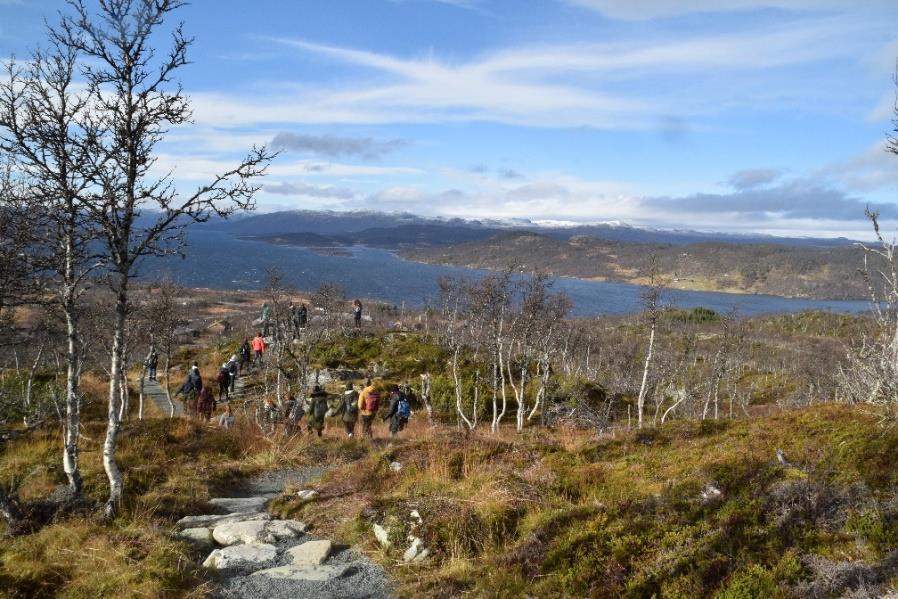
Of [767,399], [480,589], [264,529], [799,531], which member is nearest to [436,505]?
[480,589]

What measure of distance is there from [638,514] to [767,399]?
10838 cm

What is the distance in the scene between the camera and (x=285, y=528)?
934 centimetres

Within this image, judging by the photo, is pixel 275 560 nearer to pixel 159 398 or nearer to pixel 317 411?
pixel 317 411

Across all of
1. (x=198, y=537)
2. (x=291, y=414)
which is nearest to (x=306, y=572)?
(x=198, y=537)

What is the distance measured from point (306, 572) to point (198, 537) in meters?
2.36

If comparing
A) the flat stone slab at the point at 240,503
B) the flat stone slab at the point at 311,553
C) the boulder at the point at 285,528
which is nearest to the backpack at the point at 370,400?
the flat stone slab at the point at 240,503

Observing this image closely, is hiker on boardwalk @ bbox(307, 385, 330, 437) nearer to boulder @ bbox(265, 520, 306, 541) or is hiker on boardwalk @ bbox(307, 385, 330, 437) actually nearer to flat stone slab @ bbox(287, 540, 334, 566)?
boulder @ bbox(265, 520, 306, 541)

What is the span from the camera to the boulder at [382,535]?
851 centimetres

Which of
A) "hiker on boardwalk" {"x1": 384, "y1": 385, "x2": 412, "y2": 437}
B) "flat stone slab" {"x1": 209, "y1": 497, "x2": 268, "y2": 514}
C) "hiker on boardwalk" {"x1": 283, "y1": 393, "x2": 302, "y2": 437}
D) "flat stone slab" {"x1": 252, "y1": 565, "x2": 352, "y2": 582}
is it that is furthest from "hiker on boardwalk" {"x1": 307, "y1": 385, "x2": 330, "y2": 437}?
"flat stone slab" {"x1": 252, "y1": 565, "x2": 352, "y2": 582}

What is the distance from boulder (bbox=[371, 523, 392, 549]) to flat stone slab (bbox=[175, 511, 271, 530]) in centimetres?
238

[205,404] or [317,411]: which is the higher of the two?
[317,411]

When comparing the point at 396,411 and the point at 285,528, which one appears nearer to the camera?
the point at 285,528

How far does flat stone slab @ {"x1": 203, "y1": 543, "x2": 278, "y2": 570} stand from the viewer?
313 inches

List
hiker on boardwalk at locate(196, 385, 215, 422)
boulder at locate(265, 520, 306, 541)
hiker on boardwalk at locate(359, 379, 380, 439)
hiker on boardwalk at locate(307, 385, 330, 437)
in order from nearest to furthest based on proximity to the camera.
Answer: boulder at locate(265, 520, 306, 541) → hiker on boardwalk at locate(307, 385, 330, 437) → hiker on boardwalk at locate(359, 379, 380, 439) → hiker on boardwalk at locate(196, 385, 215, 422)
